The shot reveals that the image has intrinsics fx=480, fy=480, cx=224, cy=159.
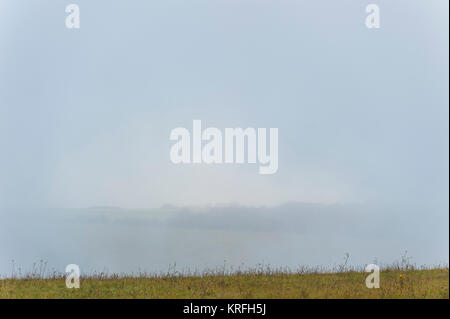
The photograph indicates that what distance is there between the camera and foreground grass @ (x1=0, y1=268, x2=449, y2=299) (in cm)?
1408

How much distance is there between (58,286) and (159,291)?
11.3 feet

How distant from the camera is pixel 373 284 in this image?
1512 cm

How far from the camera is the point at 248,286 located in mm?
15125

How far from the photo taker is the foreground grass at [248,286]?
1408 centimetres

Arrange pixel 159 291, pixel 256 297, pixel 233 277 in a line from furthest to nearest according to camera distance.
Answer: pixel 233 277 → pixel 159 291 → pixel 256 297

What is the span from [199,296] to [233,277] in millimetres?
2817

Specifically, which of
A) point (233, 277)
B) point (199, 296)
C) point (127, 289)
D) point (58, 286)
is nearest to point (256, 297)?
point (199, 296)

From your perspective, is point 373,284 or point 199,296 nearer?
point 199,296
